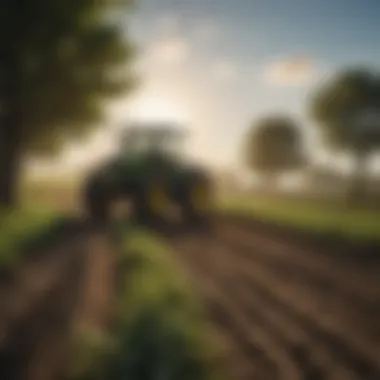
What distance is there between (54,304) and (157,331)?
35 centimetres

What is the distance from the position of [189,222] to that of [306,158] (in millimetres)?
370

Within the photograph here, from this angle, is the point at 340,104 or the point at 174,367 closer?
the point at 174,367

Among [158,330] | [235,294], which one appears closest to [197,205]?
[235,294]

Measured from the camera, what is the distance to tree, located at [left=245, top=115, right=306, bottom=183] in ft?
4.83

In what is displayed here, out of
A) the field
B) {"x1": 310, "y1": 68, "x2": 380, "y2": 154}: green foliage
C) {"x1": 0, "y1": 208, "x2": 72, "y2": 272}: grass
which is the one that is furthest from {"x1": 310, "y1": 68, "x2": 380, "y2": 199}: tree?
{"x1": 0, "y1": 208, "x2": 72, "y2": 272}: grass

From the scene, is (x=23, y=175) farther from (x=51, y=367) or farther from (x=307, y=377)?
(x=307, y=377)

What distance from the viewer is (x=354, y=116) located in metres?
1.48

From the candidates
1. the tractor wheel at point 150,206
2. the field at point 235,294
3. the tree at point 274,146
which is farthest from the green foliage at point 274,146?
the tractor wheel at point 150,206

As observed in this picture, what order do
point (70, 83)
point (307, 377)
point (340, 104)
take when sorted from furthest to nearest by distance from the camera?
1. point (70, 83)
2. point (340, 104)
3. point (307, 377)

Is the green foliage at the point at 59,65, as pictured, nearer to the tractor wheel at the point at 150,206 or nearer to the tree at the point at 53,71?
the tree at the point at 53,71

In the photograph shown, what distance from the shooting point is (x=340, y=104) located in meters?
1.47

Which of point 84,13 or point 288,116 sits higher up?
point 84,13

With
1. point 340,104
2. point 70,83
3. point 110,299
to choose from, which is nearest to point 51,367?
point 110,299

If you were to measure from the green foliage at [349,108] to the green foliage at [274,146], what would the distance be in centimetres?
8
